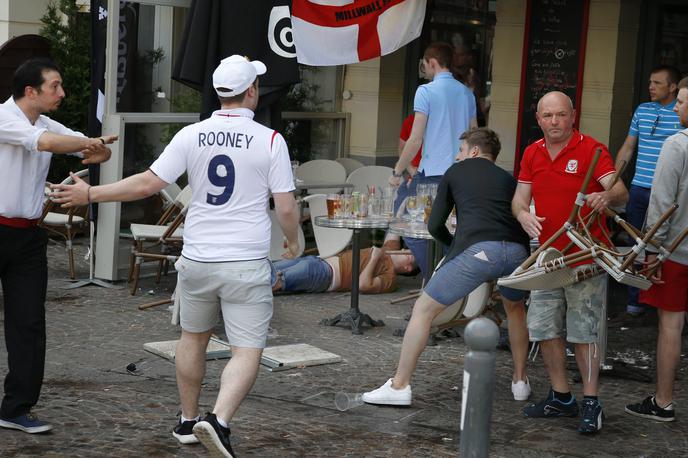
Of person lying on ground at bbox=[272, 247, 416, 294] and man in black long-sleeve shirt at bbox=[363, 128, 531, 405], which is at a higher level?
man in black long-sleeve shirt at bbox=[363, 128, 531, 405]

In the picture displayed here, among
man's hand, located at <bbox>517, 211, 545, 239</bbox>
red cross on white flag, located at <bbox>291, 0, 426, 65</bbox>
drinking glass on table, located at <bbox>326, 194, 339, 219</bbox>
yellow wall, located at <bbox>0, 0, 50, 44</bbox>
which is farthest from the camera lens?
yellow wall, located at <bbox>0, 0, 50, 44</bbox>

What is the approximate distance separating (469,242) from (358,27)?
Result: 426cm

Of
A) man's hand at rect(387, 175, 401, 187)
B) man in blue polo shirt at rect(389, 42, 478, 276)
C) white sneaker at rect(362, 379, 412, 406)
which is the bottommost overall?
white sneaker at rect(362, 379, 412, 406)

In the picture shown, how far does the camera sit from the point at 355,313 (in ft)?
27.7

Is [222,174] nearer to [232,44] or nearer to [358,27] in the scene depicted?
[232,44]

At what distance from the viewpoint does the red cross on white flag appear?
9977 mm

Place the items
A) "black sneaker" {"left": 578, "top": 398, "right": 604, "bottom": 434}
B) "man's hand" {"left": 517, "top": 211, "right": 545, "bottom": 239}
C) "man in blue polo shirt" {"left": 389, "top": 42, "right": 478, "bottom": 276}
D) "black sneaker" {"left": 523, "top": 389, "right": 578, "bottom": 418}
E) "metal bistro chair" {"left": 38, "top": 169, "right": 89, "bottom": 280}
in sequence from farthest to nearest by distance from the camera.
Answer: "metal bistro chair" {"left": 38, "top": 169, "right": 89, "bottom": 280}, "man in blue polo shirt" {"left": 389, "top": 42, "right": 478, "bottom": 276}, "black sneaker" {"left": 523, "top": 389, "right": 578, "bottom": 418}, "black sneaker" {"left": 578, "top": 398, "right": 604, "bottom": 434}, "man's hand" {"left": 517, "top": 211, "right": 545, "bottom": 239}

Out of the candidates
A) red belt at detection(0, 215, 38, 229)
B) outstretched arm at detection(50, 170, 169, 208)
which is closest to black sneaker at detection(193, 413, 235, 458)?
outstretched arm at detection(50, 170, 169, 208)

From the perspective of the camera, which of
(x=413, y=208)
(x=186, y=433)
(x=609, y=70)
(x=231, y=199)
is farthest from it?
(x=609, y=70)

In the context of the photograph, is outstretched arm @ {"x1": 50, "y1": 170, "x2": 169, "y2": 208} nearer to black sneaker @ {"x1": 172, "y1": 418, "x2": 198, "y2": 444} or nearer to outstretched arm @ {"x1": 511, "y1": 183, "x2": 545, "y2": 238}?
black sneaker @ {"x1": 172, "y1": 418, "x2": 198, "y2": 444}

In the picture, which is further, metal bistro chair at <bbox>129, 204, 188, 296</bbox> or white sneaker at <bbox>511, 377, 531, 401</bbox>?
metal bistro chair at <bbox>129, 204, 188, 296</bbox>

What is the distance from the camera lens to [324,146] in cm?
1219

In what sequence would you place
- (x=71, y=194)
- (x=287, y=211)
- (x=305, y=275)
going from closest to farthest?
(x=71, y=194) < (x=287, y=211) < (x=305, y=275)

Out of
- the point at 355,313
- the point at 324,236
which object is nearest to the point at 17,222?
the point at 355,313
